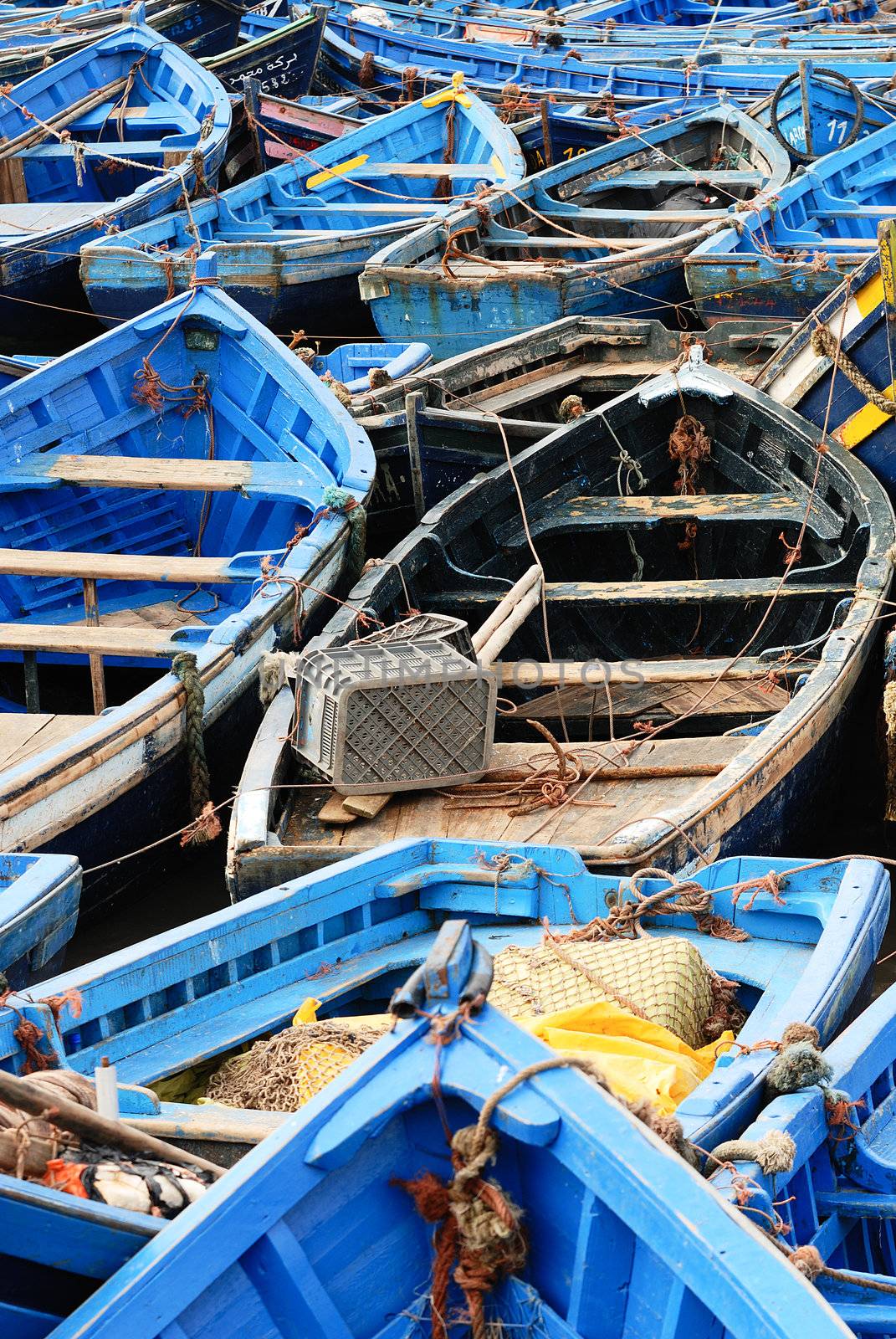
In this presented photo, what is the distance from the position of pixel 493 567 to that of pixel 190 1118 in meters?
4.63

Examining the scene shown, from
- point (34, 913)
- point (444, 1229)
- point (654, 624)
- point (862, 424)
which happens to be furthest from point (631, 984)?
point (862, 424)

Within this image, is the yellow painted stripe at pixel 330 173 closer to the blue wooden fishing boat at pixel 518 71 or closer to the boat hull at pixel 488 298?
the blue wooden fishing boat at pixel 518 71

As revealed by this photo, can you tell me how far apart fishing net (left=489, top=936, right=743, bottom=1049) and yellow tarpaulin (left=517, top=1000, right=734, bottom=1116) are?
0.08 metres

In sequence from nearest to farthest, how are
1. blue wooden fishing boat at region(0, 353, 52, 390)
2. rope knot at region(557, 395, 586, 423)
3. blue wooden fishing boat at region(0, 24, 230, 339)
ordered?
1. rope knot at region(557, 395, 586, 423)
2. blue wooden fishing boat at region(0, 353, 52, 390)
3. blue wooden fishing boat at region(0, 24, 230, 339)

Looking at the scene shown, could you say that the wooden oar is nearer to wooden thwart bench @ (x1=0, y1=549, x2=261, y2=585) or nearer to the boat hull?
the boat hull

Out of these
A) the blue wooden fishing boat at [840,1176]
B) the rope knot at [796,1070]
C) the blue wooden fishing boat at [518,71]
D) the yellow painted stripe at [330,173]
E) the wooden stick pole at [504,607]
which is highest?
the blue wooden fishing boat at [518,71]

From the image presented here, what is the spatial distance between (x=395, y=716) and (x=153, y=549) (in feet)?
11.0

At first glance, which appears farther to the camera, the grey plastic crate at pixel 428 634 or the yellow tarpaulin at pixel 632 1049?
the grey plastic crate at pixel 428 634

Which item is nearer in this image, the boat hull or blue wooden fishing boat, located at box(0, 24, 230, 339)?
the boat hull

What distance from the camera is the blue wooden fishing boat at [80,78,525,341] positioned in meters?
11.5

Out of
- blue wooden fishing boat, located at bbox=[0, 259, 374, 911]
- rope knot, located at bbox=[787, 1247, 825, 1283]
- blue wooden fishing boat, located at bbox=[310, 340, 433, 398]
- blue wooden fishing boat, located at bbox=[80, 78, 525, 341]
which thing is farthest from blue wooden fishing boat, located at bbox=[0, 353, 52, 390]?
rope knot, located at bbox=[787, 1247, 825, 1283]

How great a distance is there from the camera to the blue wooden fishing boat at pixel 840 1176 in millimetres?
3600

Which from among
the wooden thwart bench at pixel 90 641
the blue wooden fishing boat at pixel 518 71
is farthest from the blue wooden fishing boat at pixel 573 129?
the wooden thwart bench at pixel 90 641

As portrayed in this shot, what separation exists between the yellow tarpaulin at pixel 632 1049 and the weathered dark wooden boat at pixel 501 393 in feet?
14.8
